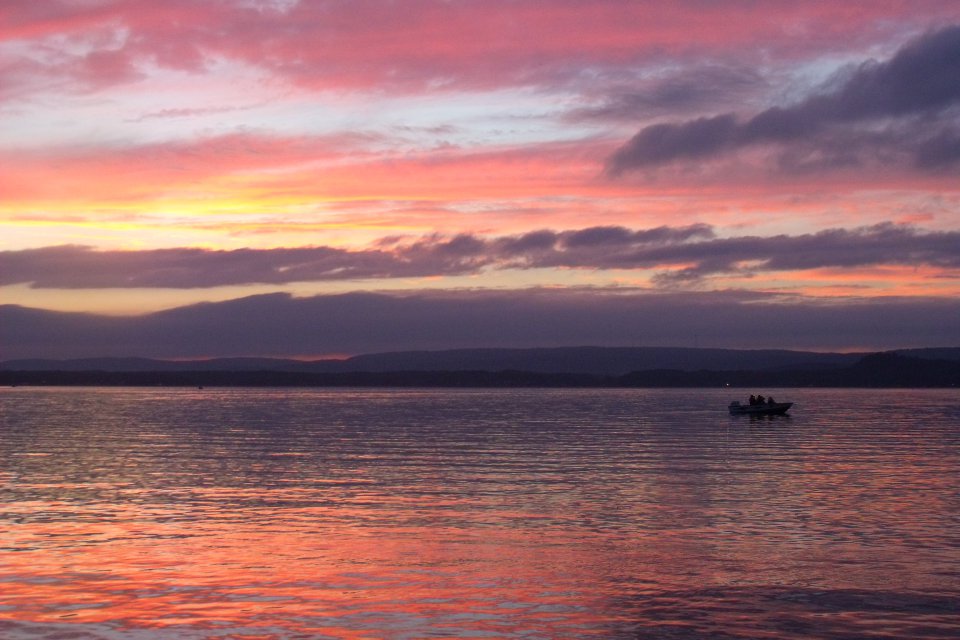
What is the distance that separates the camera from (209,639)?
18.9m

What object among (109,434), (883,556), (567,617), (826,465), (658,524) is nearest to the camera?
(567,617)

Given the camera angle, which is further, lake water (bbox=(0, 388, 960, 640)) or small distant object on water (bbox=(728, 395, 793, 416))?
small distant object on water (bbox=(728, 395, 793, 416))

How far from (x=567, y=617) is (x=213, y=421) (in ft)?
326

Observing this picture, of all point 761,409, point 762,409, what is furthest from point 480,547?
point 762,409

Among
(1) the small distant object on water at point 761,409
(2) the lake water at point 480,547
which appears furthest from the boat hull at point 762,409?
(2) the lake water at point 480,547

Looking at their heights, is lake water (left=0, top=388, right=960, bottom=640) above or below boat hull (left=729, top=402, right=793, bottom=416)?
above

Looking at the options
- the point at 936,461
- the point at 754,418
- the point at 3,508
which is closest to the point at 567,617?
the point at 3,508

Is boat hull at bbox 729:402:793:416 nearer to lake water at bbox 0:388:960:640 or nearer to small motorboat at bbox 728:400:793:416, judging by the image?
small motorboat at bbox 728:400:793:416

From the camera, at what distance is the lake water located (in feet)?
67.3

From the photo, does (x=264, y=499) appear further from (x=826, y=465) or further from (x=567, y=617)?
(x=826, y=465)

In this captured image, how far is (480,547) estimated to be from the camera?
28641 millimetres

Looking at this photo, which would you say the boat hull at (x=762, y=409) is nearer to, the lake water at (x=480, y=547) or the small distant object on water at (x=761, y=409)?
the small distant object on water at (x=761, y=409)

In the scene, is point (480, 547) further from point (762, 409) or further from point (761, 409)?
point (762, 409)

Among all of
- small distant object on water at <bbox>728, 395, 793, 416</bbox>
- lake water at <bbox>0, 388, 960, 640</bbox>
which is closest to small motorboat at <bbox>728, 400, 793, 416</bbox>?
small distant object on water at <bbox>728, 395, 793, 416</bbox>
